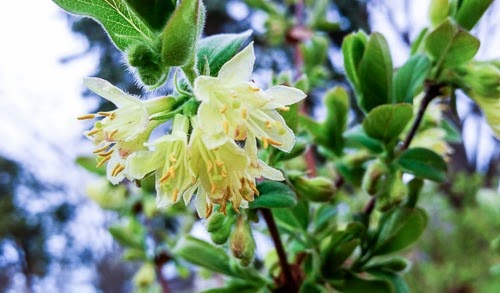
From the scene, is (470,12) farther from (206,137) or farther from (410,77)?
(206,137)

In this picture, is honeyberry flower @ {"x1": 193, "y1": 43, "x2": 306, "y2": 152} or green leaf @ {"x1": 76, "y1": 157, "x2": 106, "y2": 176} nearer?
honeyberry flower @ {"x1": 193, "y1": 43, "x2": 306, "y2": 152}

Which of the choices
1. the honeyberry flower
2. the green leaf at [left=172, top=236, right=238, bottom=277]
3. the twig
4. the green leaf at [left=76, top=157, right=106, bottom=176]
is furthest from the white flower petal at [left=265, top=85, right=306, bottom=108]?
the green leaf at [left=76, top=157, right=106, bottom=176]

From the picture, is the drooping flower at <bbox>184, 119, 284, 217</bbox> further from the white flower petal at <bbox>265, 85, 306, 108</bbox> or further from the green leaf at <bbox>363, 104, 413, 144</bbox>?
the green leaf at <bbox>363, 104, 413, 144</bbox>

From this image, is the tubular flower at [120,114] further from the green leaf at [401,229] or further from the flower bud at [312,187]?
the green leaf at [401,229]

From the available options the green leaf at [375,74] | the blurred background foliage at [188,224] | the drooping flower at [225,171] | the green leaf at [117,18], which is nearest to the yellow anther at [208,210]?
the drooping flower at [225,171]

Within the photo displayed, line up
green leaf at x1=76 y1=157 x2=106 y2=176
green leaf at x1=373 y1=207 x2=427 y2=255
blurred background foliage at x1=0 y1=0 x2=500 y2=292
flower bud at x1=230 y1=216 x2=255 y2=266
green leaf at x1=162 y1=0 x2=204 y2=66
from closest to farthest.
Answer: green leaf at x1=162 y1=0 x2=204 y2=66 → flower bud at x1=230 y1=216 x2=255 y2=266 → green leaf at x1=373 y1=207 x2=427 y2=255 → green leaf at x1=76 y1=157 x2=106 y2=176 → blurred background foliage at x1=0 y1=0 x2=500 y2=292

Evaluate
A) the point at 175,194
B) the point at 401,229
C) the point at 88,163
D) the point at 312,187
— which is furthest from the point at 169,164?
the point at 88,163
